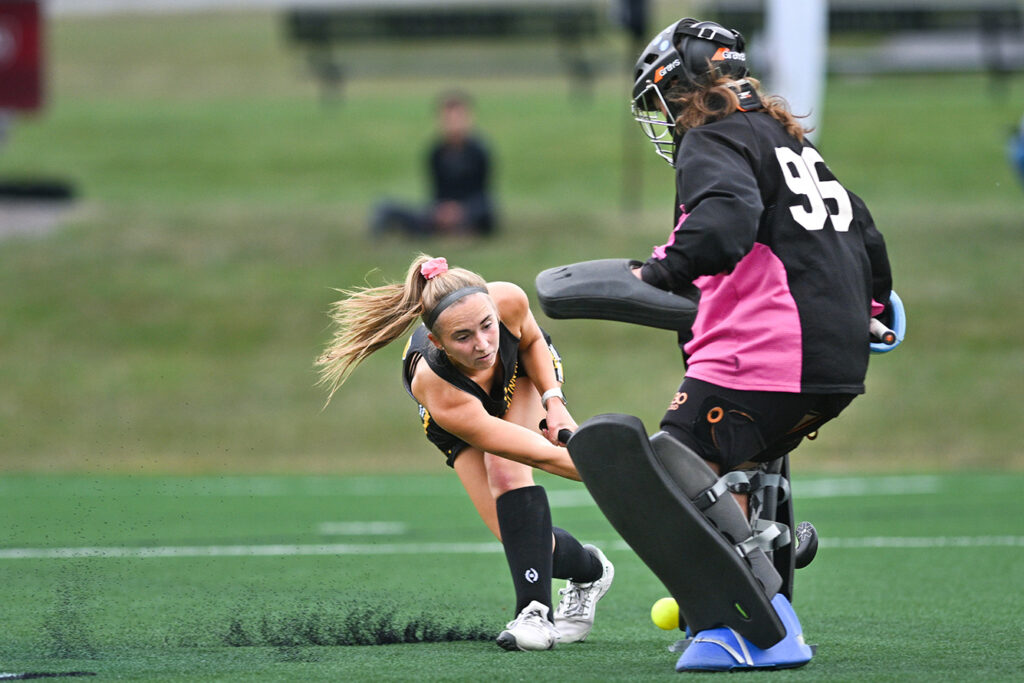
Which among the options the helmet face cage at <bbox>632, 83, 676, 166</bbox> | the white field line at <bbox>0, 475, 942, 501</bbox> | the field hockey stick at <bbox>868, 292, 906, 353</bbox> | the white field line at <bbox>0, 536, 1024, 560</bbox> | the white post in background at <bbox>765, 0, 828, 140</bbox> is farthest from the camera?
the white post in background at <bbox>765, 0, 828, 140</bbox>

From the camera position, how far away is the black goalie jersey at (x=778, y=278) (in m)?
3.92

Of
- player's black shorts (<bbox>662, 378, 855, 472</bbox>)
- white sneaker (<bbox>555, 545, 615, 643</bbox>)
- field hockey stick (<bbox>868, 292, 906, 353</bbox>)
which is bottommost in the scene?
white sneaker (<bbox>555, 545, 615, 643</bbox>)

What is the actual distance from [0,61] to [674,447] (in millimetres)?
13763

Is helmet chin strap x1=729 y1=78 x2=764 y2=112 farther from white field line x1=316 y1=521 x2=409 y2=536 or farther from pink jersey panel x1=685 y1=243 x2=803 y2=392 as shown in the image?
white field line x1=316 y1=521 x2=409 y2=536

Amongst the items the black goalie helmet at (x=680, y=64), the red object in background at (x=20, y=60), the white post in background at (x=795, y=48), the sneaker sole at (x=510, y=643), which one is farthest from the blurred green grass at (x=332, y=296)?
the black goalie helmet at (x=680, y=64)

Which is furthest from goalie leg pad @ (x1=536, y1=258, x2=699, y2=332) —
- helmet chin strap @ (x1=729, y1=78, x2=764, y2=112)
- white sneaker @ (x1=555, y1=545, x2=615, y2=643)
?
white sneaker @ (x1=555, y1=545, x2=615, y2=643)

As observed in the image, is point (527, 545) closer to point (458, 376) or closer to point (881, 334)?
point (458, 376)

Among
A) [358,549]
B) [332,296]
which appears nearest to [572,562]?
[358,549]

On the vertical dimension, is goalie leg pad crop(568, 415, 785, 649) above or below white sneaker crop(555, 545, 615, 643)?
above

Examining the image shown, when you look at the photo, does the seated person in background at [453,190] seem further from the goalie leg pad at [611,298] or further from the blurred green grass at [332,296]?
the goalie leg pad at [611,298]

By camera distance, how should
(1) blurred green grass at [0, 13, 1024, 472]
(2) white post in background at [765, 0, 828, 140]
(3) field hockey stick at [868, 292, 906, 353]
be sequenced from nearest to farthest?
(3) field hockey stick at [868, 292, 906, 353] < (1) blurred green grass at [0, 13, 1024, 472] < (2) white post in background at [765, 0, 828, 140]

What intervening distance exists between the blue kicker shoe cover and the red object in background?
1363 cm

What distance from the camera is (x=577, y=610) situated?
4.99m

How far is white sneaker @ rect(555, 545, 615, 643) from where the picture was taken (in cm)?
495
